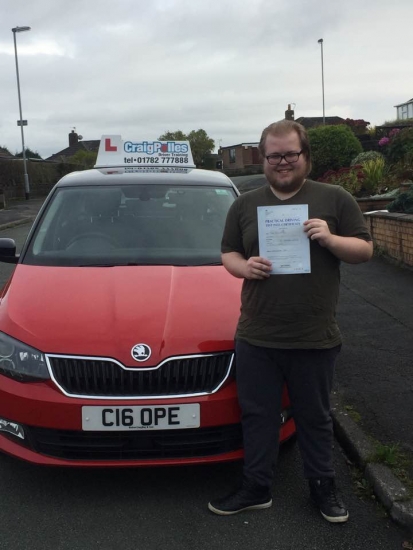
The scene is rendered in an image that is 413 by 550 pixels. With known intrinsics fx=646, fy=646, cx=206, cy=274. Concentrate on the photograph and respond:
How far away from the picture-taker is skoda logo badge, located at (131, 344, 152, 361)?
3.13 metres

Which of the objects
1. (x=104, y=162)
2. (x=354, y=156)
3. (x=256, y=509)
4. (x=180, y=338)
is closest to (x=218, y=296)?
(x=180, y=338)

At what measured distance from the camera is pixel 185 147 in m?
6.54

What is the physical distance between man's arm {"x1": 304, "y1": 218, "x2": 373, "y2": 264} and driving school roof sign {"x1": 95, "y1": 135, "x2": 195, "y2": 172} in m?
3.00

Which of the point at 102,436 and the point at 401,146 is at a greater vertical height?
the point at 401,146

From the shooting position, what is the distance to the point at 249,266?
Result: 296 centimetres

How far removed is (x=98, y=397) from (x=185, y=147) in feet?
12.9

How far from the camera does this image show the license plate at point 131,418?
10.0 feet

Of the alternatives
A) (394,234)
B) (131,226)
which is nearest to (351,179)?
(394,234)

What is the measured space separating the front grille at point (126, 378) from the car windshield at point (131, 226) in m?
1.13

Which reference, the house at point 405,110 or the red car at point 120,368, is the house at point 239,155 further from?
the red car at point 120,368

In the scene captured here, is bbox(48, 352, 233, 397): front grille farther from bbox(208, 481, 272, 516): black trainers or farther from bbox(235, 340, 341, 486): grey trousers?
bbox(208, 481, 272, 516): black trainers

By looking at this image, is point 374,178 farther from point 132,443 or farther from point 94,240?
point 132,443

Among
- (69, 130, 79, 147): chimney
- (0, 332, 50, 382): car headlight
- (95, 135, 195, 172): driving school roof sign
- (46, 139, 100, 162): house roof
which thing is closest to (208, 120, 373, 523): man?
(0, 332, 50, 382): car headlight

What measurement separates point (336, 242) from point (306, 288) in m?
0.26
